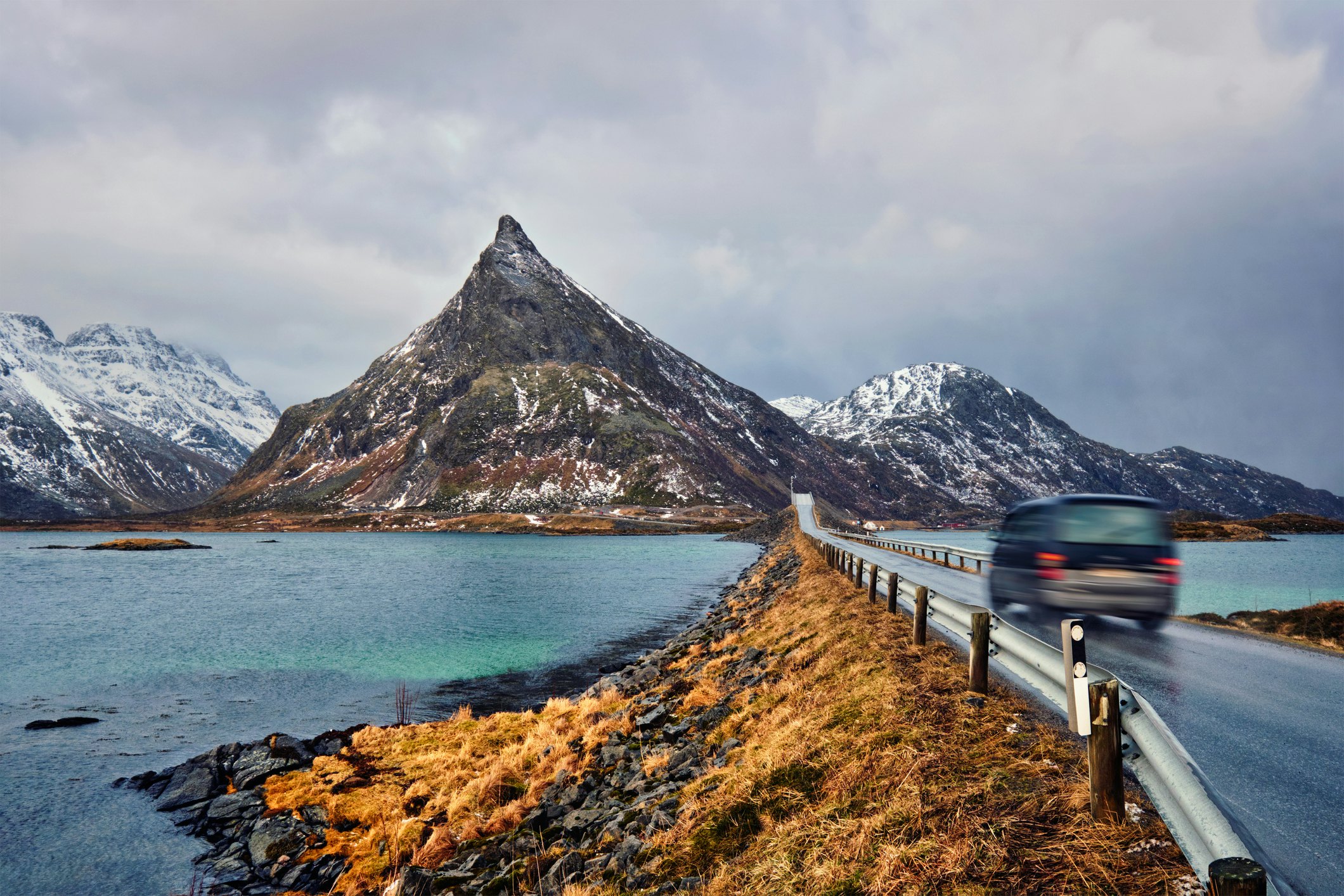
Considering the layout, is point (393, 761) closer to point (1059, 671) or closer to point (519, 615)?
point (1059, 671)

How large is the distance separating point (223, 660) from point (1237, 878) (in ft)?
110

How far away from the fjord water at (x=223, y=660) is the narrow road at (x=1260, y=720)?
14931 mm

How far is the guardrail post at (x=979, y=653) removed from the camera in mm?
8352

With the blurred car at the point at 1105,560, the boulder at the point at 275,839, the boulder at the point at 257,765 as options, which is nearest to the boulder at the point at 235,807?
the boulder at the point at 257,765

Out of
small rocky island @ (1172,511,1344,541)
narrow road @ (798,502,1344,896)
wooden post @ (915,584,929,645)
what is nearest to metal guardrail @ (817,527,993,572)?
narrow road @ (798,502,1344,896)

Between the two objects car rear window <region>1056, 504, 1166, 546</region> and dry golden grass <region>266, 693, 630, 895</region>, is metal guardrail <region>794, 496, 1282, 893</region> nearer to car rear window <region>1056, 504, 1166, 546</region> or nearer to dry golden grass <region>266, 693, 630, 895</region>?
car rear window <region>1056, 504, 1166, 546</region>

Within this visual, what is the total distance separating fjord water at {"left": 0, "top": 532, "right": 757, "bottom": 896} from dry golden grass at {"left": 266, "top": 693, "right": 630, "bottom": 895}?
8.05 ft

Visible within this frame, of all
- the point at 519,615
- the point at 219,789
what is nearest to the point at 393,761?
the point at 219,789

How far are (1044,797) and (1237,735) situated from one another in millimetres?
3928

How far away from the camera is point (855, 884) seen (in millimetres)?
4969

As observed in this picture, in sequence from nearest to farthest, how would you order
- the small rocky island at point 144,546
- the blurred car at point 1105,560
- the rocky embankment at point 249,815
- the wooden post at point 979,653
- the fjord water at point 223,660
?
1. the wooden post at point 979,653
2. the rocky embankment at point 249,815
3. the blurred car at point 1105,560
4. the fjord water at point 223,660
5. the small rocky island at point 144,546

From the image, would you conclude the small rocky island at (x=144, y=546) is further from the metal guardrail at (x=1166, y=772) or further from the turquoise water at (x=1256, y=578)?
the metal guardrail at (x=1166, y=772)

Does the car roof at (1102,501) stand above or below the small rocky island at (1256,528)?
above

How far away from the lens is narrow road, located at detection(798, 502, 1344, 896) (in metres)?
5.07
